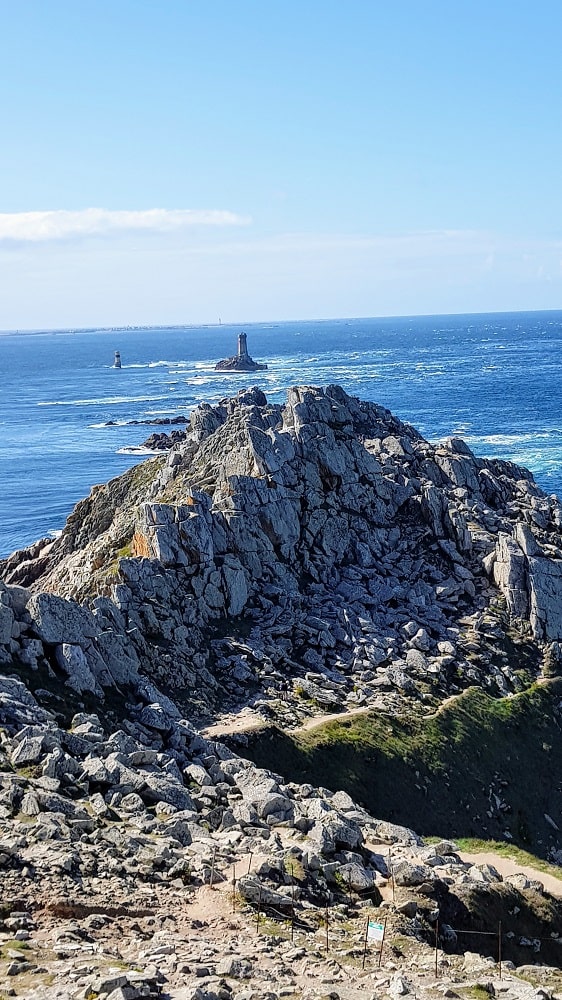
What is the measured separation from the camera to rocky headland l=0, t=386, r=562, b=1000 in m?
24.9

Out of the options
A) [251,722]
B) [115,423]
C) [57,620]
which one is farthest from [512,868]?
[115,423]

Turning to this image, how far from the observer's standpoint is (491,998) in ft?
77.0

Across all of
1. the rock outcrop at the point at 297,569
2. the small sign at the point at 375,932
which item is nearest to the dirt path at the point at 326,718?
the rock outcrop at the point at 297,569

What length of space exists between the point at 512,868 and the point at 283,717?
13014mm

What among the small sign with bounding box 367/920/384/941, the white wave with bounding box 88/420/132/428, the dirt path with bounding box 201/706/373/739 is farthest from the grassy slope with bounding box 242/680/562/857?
the white wave with bounding box 88/420/132/428

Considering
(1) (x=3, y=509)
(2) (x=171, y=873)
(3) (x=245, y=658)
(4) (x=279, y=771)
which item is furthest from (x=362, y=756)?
(1) (x=3, y=509)

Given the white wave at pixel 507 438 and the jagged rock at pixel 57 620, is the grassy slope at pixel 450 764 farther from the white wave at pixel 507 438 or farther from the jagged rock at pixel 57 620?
the white wave at pixel 507 438

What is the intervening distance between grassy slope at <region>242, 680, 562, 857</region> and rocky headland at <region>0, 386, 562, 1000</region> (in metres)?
0.15

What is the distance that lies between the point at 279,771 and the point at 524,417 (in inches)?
5254

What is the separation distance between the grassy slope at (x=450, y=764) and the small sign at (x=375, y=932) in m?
18.8

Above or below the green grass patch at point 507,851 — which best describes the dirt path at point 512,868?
above

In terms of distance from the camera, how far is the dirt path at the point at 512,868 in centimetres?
3829

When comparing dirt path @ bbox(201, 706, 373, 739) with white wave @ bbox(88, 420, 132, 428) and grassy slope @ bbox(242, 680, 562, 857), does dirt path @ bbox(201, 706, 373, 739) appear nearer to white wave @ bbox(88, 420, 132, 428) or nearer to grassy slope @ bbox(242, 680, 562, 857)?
grassy slope @ bbox(242, 680, 562, 857)

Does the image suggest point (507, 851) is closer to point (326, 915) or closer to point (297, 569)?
point (326, 915)
